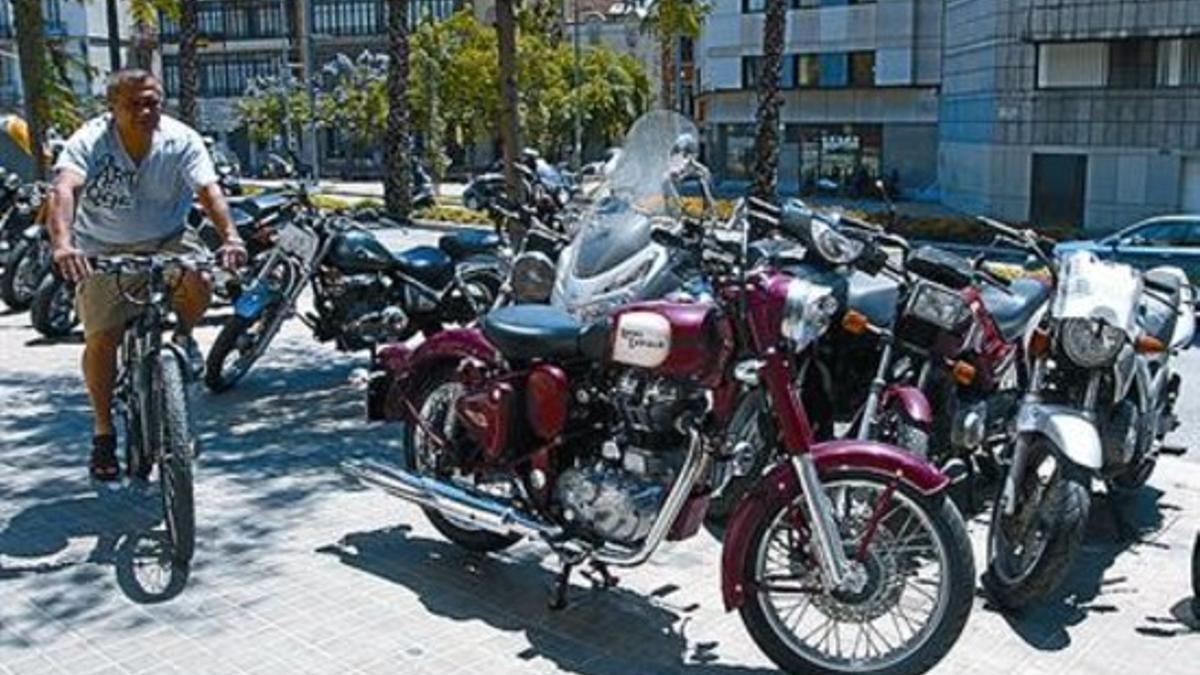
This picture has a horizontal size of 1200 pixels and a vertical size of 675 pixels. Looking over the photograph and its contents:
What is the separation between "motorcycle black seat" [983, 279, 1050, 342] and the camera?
17.6ft

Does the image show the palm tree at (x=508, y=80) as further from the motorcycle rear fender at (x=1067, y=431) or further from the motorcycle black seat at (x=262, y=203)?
the motorcycle rear fender at (x=1067, y=431)

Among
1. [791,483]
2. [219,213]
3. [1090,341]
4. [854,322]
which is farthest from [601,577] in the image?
[219,213]

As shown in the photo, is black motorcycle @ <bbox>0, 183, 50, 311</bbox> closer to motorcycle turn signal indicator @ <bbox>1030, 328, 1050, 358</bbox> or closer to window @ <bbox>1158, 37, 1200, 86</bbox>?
motorcycle turn signal indicator @ <bbox>1030, 328, 1050, 358</bbox>

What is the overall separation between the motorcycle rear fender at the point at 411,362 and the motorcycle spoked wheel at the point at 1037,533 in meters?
1.87

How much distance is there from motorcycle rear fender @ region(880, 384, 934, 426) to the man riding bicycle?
2526 millimetres

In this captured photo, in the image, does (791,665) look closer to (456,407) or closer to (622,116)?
(456,407)

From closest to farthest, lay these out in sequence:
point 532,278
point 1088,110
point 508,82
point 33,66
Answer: point 532,278 < point 508,82 < point 33,66 < point 1088,110

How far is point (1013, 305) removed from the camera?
5453 mm

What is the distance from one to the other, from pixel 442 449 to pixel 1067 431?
2220 millimetres

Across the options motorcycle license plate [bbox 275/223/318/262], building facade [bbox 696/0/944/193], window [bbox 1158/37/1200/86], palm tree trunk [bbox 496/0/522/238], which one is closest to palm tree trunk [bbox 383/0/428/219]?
palm tree trunk [bbox 496/0/522/238]

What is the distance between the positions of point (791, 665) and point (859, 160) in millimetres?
38004

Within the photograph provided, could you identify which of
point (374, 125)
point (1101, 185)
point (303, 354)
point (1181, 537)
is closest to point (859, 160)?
point (1101, 185)

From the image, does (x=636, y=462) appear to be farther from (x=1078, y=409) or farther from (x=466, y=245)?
(x=466, y=245)

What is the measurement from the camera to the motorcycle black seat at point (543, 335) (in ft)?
13.8
